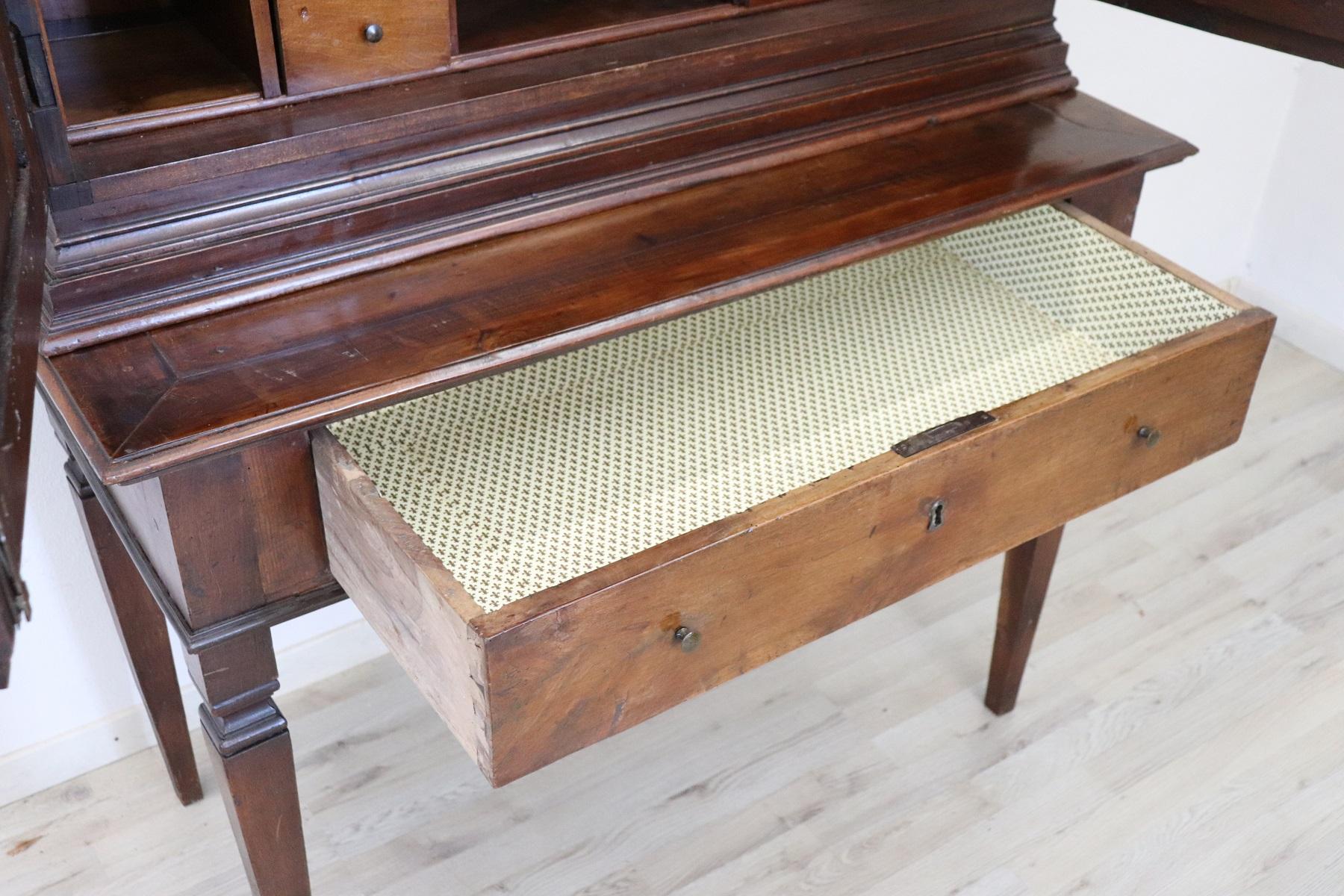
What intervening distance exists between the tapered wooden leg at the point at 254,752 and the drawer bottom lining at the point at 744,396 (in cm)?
17

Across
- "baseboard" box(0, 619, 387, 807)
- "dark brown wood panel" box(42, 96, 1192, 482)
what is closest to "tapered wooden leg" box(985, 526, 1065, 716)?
"dark brown wood panel" box(42, 96, 1192, 482)

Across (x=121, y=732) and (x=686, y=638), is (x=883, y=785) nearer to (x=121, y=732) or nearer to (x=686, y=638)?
(x=686, y=638)

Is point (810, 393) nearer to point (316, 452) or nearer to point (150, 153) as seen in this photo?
point (316, 452)

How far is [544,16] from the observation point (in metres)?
1.17

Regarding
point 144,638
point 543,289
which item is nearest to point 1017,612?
point 543,289

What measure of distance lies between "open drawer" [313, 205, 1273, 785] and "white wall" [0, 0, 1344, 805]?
0.61 metres

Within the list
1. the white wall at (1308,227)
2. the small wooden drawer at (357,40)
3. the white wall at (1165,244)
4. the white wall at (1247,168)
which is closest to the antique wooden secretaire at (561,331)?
the small wooden drawer at (357,40)

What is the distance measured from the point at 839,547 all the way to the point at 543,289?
30 cm

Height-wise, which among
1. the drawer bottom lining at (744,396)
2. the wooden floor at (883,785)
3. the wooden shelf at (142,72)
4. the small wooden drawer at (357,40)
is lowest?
the wooden floor at (883,785)

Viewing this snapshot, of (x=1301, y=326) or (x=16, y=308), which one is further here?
(x=1301, y=326)

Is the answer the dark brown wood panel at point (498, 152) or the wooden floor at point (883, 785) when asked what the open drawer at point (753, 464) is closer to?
the dark brown wood panel at point (498, 152)

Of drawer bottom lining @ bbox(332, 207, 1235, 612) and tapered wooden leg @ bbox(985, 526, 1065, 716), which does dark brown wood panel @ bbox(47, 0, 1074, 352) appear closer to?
drawer bottom lining @ bbox(332, 207, 1235, 612)

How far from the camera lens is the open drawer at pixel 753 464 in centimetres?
92

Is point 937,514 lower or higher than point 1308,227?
higher
